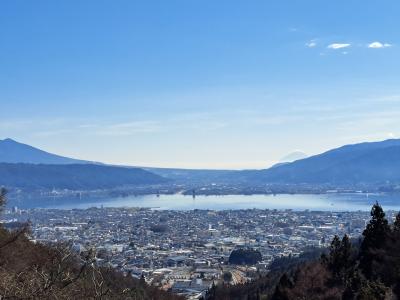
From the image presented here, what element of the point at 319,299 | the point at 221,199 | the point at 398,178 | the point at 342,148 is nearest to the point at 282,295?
the point at 319,299

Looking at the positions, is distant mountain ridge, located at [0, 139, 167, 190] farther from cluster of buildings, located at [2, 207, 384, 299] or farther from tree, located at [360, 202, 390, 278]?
tree, located at [360, 202, 390, 278]

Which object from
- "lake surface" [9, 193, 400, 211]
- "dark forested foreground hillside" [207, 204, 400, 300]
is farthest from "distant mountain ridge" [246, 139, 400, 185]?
"dark forested foreground hillside" [207, 204, 400, 300]

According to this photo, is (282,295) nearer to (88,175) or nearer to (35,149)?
(88,175)

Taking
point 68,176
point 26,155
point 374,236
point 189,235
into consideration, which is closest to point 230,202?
point 189,235

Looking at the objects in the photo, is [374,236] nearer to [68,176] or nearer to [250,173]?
[68,176]

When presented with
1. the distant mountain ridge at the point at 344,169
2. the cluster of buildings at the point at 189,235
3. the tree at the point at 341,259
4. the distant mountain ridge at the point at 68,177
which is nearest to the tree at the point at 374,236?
the tree at the point at 341,259

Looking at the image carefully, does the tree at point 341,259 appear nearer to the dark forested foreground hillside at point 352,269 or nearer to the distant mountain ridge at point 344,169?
the dark forested foreground hillside at point 352,269
